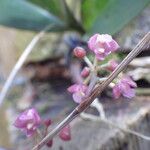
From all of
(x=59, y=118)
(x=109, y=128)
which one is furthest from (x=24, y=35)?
(x=109, y=128)

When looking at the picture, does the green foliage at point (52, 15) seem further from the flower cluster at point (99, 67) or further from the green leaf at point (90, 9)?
the flower cluster at point (99, 67)

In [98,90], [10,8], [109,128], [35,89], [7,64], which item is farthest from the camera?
[7,64]

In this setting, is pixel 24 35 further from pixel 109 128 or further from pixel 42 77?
pixel 109 128

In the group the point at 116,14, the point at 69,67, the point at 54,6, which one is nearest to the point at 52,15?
the point at 54,6

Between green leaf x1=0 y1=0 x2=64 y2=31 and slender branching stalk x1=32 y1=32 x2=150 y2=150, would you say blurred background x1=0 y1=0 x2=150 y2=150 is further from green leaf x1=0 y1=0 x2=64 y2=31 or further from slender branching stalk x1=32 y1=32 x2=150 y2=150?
slender branching stalk x1=32 y1=32 x2=150 y2=150

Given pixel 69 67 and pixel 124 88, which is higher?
pixel 124 88

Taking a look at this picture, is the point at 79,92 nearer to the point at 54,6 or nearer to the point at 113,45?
the point at 113,45

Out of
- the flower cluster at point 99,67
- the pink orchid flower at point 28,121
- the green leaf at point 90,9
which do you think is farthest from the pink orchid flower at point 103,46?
the green leaf at point 90,9
